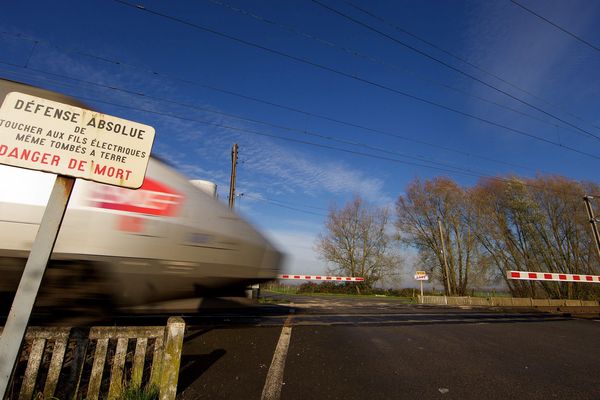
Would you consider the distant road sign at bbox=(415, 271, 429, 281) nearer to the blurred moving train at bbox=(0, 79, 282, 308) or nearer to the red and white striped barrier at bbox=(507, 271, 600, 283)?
the red and white striped barrier at bbox=(507, 271, 600, 283)

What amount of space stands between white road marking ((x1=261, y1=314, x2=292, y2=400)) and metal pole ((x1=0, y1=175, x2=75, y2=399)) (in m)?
1.83

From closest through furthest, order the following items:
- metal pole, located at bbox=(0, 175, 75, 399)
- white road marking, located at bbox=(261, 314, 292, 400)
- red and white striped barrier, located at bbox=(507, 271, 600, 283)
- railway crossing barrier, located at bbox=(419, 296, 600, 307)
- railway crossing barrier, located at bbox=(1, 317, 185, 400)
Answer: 1. metal pole, located at bbox=(0, 175, 75, 399)
2. railway crossing barrier, located at bbox=(1, 317, 185, 400)
3. white road marking, located at bbox=(261, 314, 292, 400)
4. red and white striped barrier, located at bbox=(507, 271, 600, 283)
5. railway crossing barrier, located at bbox=(419, 296, 600, 307)

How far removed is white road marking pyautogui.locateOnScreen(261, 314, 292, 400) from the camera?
101 inches

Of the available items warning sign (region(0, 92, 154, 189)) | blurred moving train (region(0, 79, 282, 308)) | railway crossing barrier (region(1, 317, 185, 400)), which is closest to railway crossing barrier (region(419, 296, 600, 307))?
blurred moving train (region(0, 79, 282, 308))

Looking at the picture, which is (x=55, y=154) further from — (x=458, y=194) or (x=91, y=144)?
(x=458, y=194)

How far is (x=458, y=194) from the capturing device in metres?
27.4

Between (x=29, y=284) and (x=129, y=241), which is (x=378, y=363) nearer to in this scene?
(x=129, y=241)

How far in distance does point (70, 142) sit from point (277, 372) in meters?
2.91

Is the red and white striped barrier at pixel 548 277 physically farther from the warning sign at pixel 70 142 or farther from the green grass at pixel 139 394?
the warning sign at pixel 70 142

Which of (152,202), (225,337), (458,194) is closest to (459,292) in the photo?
(458,194)

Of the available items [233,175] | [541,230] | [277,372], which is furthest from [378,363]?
[541,230]

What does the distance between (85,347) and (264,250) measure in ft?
6.63

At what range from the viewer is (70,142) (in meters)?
1.69

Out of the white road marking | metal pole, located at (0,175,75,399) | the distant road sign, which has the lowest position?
the white road marking
